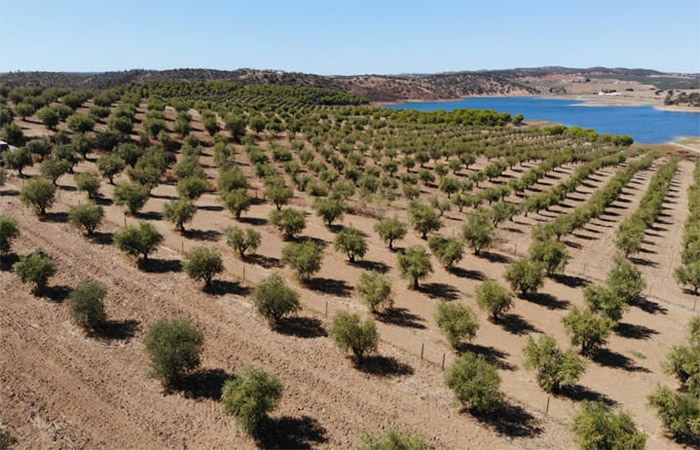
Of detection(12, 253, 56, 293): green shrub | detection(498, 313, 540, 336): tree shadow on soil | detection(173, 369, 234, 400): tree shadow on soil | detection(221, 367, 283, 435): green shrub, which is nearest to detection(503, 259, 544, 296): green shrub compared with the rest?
detection(498, 313, 540, 336): tree shadow on soil

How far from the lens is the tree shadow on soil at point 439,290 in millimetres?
38878

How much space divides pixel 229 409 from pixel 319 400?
5.07 metres

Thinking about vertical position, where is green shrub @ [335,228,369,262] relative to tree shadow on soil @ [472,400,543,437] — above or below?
above

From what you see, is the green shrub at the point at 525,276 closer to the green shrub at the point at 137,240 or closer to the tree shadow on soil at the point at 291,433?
the tree shadow on soil at the point at 291,433

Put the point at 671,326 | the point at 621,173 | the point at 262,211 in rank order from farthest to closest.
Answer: the point at 621,173, the point at 262,211, the point at 671,326

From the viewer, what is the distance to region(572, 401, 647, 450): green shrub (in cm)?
2000

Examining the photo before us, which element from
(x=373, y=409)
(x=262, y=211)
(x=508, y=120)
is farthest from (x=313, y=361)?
(x=508, y=120)

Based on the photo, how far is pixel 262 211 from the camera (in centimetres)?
5903

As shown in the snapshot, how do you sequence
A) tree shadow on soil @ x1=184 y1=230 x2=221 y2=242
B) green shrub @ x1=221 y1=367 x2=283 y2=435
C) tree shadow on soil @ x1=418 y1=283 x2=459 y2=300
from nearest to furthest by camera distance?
1. green shrub @ x1=221 y1=367 x2=283 y2=435
2. tree shadow on soil @ x1=418 y1=283 x2=459 y2=300
3. tree shadow on soil @ x1=184 y1=230 x2=221 y2=242

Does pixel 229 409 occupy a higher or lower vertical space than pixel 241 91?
lower

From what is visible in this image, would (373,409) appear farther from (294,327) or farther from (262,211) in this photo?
(262,211)

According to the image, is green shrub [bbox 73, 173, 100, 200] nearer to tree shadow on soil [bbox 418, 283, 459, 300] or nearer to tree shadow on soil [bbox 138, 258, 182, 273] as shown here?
tree shadow on soil [bbox 138, 258, 182, 273]

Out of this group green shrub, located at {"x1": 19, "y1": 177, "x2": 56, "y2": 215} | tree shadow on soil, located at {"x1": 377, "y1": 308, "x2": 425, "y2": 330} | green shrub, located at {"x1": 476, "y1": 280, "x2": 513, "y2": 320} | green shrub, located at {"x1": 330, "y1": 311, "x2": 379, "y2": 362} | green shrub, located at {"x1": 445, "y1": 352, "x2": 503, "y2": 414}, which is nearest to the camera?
green shrub, located at {"x1": 445, "y1": 352, "x2": 503, "y2": 414}

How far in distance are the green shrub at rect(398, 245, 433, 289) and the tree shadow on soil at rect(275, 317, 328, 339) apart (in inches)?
374
